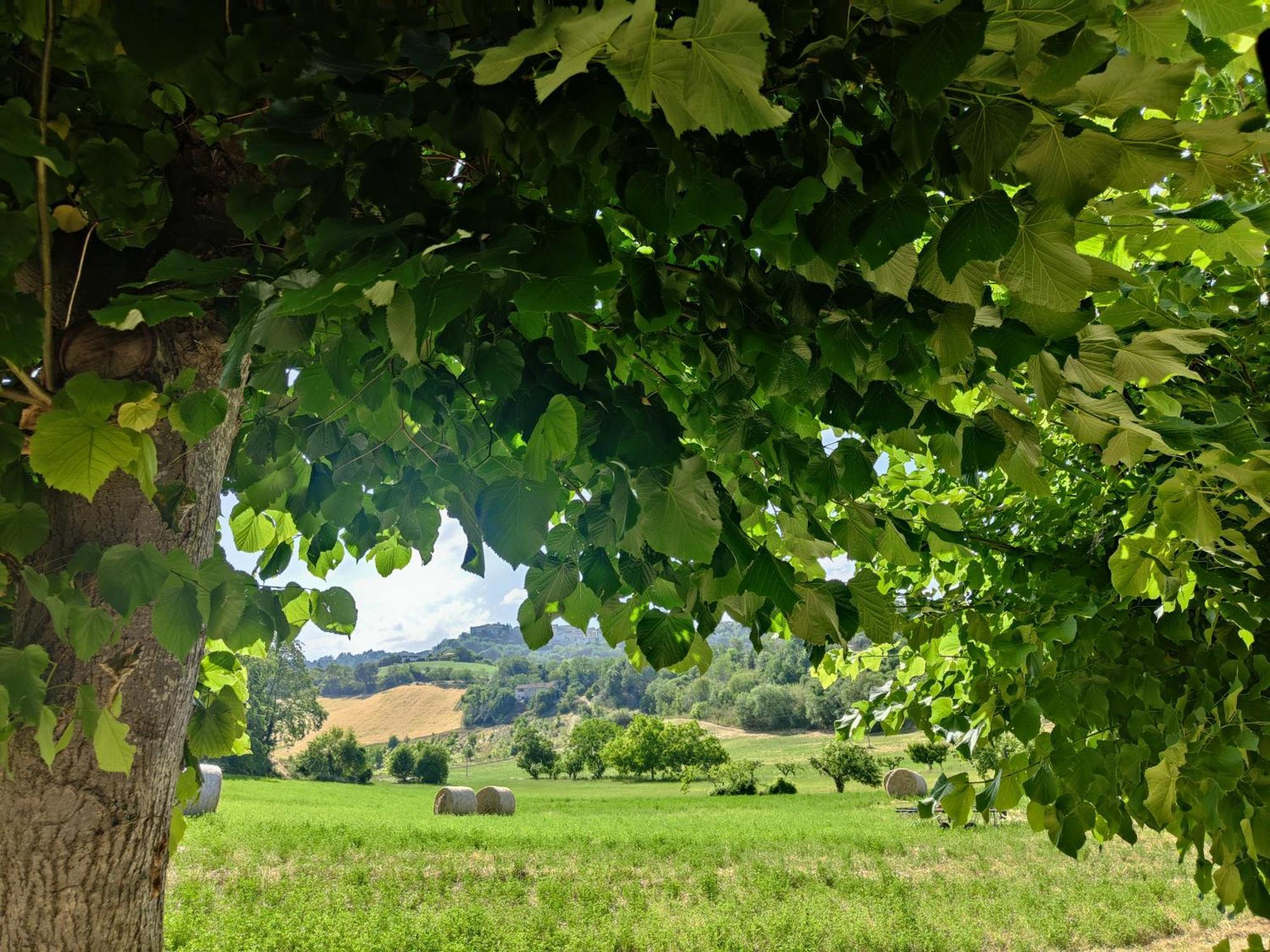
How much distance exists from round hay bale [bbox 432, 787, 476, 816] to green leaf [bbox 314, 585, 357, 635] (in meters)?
23.9

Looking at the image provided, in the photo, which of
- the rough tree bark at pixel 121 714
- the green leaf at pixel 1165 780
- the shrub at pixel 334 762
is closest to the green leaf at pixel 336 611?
the rough tree bark at pixel 121 714

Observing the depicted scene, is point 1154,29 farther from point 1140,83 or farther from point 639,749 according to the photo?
point 639,749

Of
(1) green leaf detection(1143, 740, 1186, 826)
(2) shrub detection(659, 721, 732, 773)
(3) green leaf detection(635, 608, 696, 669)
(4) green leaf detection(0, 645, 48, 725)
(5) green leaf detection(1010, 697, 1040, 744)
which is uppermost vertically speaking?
(3) green leaf detection(635, 608, 696, 669)

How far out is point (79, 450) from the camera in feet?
4.44

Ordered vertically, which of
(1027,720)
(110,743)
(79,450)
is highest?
(79,450)

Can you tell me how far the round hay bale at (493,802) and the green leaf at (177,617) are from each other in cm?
2529

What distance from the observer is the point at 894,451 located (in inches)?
164

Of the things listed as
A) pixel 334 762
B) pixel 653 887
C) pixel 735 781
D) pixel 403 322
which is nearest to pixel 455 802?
pixel 653 887

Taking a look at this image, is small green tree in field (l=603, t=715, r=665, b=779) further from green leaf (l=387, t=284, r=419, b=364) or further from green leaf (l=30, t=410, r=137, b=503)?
green leaf (l=387, t=284, r=419, b=364)

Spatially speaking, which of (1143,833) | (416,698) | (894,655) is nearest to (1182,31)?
(894,655)

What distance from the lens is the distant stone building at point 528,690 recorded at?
70.8 meters

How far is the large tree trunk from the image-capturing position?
1.66 m

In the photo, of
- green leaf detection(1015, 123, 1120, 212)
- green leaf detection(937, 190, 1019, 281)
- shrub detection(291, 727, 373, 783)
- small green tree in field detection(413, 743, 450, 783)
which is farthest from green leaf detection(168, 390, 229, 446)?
shrub detection(291, 727, 373, 783)

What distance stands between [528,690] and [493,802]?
160 feet
